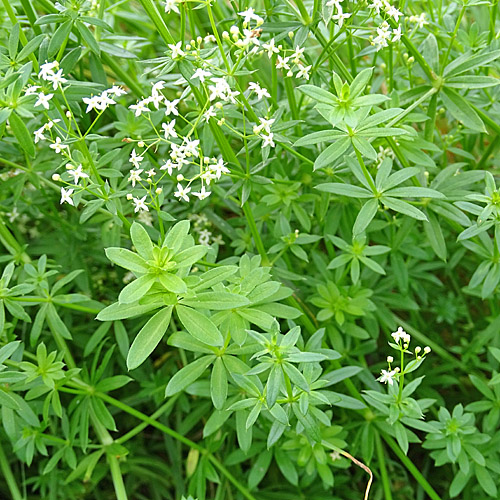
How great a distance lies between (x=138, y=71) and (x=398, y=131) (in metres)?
1.48

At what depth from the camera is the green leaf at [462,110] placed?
194 cm

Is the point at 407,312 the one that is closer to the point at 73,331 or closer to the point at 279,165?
the point at 279,165

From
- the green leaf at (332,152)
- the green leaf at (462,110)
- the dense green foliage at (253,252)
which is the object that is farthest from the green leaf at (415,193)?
the green leaf at (462,110)

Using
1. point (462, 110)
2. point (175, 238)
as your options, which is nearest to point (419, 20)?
point (462, 110)

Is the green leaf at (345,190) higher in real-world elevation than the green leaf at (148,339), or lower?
lower

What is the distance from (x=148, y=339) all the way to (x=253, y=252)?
904 millimetres

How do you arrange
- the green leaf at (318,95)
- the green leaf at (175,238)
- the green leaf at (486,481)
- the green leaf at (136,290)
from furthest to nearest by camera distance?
1. the green leaf at (486,481)
2. the green leaf at (318,95)
3. the green leaf at (175,238)
4. the green leaf at (136,290)

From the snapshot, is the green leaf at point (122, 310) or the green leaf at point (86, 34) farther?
the green leaf at point (86, 34)

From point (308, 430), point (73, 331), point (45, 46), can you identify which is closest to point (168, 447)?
point (73, 331)

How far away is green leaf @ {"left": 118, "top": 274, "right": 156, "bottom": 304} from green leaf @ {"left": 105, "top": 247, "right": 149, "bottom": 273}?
0.9 inches

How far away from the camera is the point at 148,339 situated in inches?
57.5

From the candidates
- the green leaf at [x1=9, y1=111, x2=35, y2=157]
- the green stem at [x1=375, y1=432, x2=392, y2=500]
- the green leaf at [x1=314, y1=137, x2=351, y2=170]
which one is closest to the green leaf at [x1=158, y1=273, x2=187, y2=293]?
the green leaf at [x1=314, y1=137, x2=351, y2=170]

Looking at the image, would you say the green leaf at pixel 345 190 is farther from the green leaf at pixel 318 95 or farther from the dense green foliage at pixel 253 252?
the green leaf at pixel 318 95

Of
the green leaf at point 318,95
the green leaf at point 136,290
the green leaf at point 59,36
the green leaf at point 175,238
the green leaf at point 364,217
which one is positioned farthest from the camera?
the green leaf at point 59,36
